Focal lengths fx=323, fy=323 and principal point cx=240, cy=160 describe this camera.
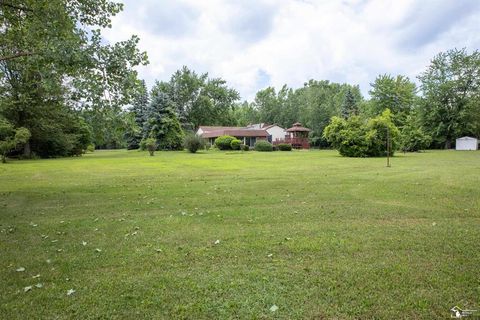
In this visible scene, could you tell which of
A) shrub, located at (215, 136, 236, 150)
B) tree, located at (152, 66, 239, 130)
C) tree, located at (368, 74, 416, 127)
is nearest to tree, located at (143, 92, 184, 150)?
Result: shrub, located at (215, 136, 236, 150)

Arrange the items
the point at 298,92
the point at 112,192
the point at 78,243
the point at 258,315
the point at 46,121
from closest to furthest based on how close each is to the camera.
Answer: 1. the point at 258,315
2. the point at 78,243
3. the point at 112,192
4. the point at 46,121
5. the point at 298,92

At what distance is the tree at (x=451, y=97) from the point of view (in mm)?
44125

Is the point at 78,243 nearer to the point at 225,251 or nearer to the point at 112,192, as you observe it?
the point at 225,251

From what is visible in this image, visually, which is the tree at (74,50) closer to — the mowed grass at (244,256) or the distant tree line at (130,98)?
the distant tree line at (130,98)

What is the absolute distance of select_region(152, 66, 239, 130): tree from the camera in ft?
191

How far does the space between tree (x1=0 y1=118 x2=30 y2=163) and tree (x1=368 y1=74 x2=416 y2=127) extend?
43774 millimetres

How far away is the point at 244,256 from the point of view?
4.34m

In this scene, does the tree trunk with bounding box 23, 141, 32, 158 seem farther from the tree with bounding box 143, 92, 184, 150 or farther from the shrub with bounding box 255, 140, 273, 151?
the shrub with bounding box 255, 140, 273, 151

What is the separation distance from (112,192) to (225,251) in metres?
6.51

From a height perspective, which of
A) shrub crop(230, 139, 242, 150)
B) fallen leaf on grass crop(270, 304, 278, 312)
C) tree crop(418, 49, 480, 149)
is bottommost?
fallen leaf on grass crop(270, 304, 278, 312)

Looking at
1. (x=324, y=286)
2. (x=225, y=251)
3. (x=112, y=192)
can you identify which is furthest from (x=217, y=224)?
(x=112, y=192)

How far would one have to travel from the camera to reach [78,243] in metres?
5.07

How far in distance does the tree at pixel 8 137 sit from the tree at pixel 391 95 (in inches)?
1723

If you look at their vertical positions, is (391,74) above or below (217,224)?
above
